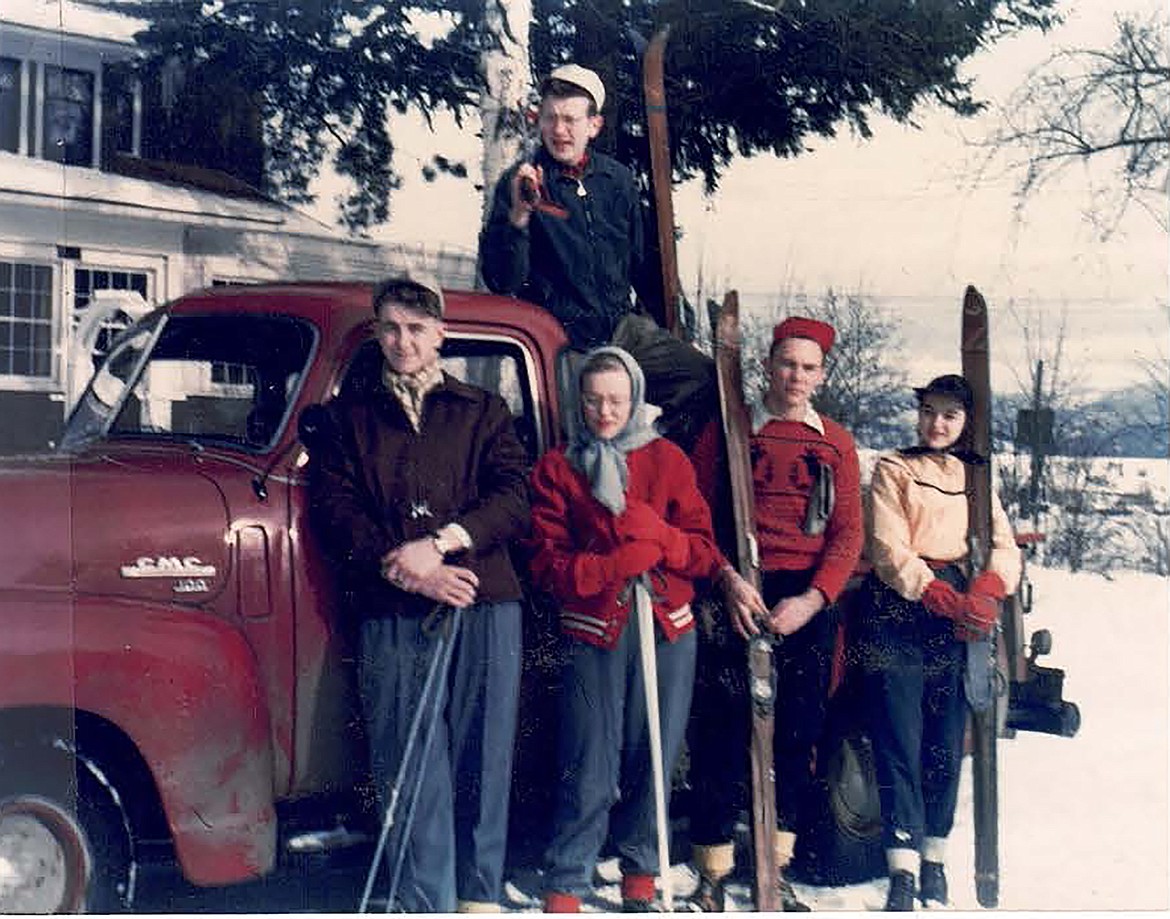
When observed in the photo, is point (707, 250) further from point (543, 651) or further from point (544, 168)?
point (543, 651)

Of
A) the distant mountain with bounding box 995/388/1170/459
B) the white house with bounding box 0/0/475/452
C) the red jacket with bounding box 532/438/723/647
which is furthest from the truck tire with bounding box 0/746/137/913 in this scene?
the distant mountain with bounding box 995/388/1170/459

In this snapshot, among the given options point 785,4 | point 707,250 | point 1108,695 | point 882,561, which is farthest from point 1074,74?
point 1108,695

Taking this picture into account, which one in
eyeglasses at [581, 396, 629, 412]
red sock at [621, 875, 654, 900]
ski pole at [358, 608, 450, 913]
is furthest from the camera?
red sock at [621, 875, 654, 900]

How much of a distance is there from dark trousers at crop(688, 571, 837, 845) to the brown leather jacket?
71 centimetres

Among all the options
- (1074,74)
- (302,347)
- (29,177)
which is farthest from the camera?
(1074,74)

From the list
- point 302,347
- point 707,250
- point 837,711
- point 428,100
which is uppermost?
point 428,100

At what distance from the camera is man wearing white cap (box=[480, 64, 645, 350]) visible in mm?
4680

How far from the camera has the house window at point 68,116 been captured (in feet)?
15.0

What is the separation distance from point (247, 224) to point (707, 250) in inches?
57.1

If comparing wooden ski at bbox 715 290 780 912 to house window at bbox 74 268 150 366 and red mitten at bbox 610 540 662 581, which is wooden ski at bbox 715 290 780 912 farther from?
house window at bbox 74 268 150 366

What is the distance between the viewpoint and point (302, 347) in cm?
430

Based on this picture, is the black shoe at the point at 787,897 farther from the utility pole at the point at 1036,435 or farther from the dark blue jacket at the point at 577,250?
the dark blue jacket at the point at 577,250

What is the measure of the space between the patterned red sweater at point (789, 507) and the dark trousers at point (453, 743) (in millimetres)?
774

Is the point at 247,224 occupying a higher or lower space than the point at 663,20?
lower
